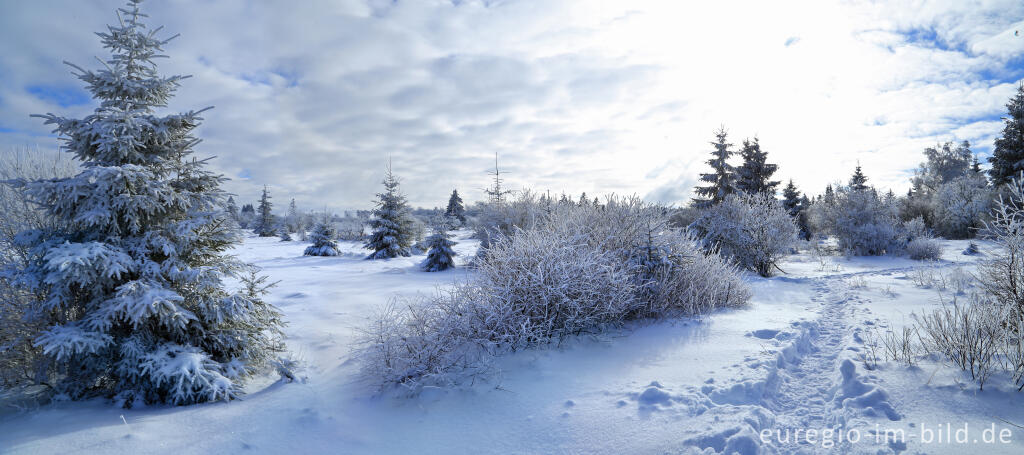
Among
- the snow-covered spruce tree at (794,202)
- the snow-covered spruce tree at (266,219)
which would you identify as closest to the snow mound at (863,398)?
the snow-covered spruce tree at (794,202)

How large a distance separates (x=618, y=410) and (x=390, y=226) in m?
17.4

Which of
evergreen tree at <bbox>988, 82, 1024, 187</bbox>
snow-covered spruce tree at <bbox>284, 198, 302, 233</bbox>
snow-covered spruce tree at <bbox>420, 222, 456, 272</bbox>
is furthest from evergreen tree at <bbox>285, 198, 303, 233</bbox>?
evergreen tree at <bbox>988, 82, 1024, 187</bbox>

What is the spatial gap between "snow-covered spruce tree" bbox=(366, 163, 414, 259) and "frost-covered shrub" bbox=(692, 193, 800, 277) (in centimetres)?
1289

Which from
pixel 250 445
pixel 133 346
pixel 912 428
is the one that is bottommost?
pixel 250 445

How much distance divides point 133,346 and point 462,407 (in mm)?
3194

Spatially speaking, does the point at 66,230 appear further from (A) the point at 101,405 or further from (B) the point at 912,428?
(B) the point at 912,428

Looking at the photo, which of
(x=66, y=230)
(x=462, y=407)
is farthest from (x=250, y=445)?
(x=66, y=230)

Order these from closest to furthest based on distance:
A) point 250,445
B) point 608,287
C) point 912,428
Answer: point 912,428, point 250,445, point 608,287

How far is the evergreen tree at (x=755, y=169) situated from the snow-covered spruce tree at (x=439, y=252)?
1916 centimetres

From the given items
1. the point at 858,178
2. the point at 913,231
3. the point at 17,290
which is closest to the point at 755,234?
the point at 913,231

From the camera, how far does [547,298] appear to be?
509cm

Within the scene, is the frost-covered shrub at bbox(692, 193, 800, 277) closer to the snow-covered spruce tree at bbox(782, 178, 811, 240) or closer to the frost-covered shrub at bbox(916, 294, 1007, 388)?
the frost-covered shrub at bbox(916, 294, 1007, 388)

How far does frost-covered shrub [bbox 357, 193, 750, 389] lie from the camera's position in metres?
4.39

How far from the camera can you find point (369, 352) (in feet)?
15.0
